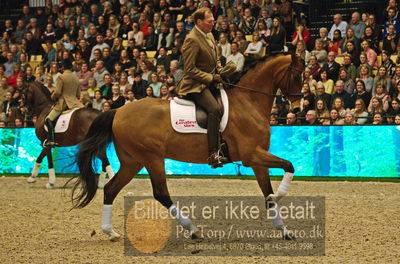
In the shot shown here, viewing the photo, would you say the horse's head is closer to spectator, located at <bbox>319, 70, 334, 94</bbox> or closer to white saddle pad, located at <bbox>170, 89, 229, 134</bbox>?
white saddle pad, located at <bbox>170, 89, 229, 134</bbox>

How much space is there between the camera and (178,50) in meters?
20.4

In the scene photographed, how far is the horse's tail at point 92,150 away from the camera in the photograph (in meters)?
9.02

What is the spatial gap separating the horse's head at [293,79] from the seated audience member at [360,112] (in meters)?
A: 7.14

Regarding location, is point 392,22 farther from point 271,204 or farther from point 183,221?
point 183,221

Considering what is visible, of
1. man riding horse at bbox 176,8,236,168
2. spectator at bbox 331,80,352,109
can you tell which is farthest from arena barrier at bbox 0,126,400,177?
man riding horse at bbox 176,8,236,168

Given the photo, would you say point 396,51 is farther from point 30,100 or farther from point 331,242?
point 331,242

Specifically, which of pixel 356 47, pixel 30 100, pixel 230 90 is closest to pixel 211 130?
pixel 230 90

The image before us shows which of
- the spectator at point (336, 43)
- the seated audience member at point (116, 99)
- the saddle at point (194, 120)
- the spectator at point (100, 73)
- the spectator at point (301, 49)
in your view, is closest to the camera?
the saddle at point (194, 120)

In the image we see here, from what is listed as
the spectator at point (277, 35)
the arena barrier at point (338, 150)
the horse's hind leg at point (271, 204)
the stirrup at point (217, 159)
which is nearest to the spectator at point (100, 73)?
the spectator at point (277, 35)

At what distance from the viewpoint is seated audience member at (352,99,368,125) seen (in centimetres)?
1580

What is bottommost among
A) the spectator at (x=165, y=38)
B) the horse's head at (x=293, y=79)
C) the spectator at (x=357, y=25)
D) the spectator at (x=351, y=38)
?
the spectator at (x=165, y=38)

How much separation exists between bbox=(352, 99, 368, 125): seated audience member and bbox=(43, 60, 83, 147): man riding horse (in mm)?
6546

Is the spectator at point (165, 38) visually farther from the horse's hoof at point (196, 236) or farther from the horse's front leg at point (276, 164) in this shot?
the horse's hoof at point (196, 236)

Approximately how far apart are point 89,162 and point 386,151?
8.28 m
